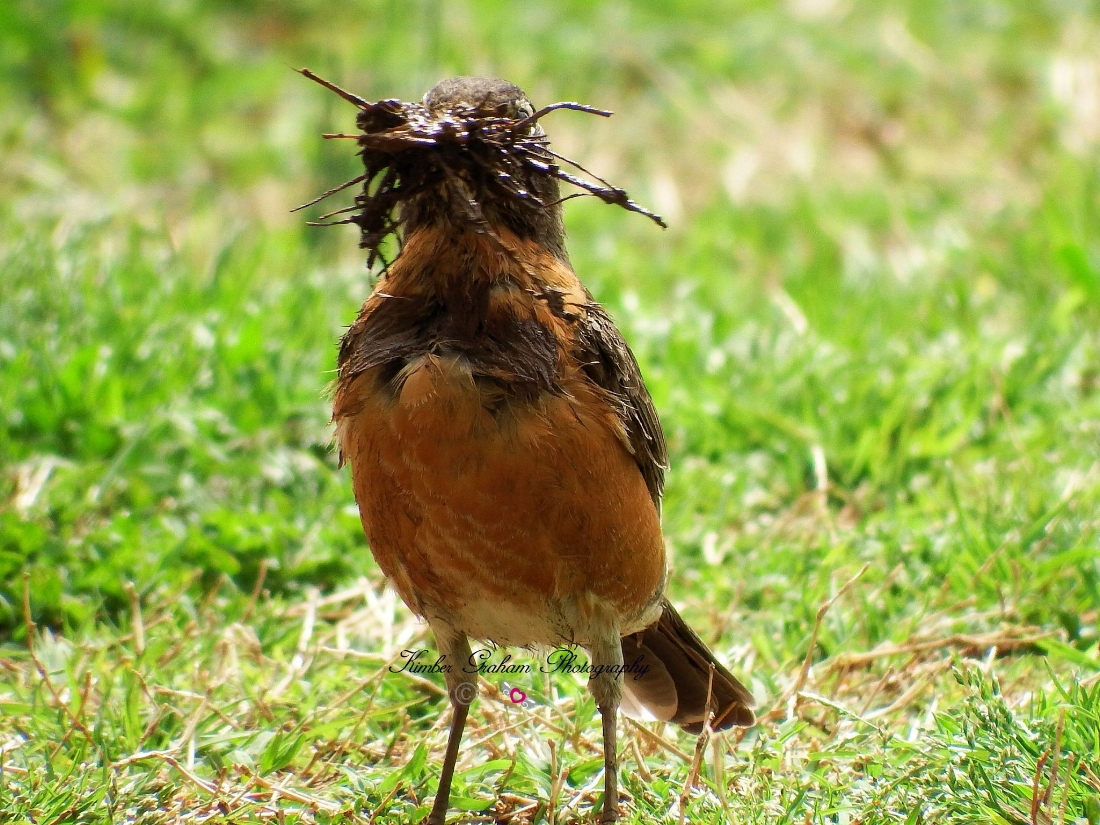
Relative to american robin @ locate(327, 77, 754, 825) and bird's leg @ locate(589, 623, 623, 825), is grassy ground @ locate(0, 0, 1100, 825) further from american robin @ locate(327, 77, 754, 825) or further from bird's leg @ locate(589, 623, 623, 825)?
american robin @ locate(327, 77, 754, 825)

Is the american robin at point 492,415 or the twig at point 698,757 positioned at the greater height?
the american robin at point 492,415

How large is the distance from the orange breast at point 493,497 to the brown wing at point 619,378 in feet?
0.19

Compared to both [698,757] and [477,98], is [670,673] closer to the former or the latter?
[698,757]

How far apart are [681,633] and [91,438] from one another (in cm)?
236

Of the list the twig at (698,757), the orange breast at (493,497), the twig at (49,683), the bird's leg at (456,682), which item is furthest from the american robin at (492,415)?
the twig at (49,683)

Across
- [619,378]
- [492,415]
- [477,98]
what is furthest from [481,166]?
[619,378]

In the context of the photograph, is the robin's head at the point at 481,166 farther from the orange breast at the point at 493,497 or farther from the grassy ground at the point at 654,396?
the grassy ground at the point at 654,396

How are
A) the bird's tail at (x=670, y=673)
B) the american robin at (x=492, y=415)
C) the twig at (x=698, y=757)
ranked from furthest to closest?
the bird's tail at (x=670, y=673), the twig at (x=698, y=757), the american robin at (x=492, y=415)

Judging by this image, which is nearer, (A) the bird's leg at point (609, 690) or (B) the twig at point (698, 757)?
(B) the twig at point (698, 757)

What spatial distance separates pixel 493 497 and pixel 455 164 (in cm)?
76

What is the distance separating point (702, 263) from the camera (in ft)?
23.8

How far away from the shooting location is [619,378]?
3.40 meters

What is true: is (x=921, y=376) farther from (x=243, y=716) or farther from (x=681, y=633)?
(x=243, y=716)

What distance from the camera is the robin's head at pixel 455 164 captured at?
116 inches
